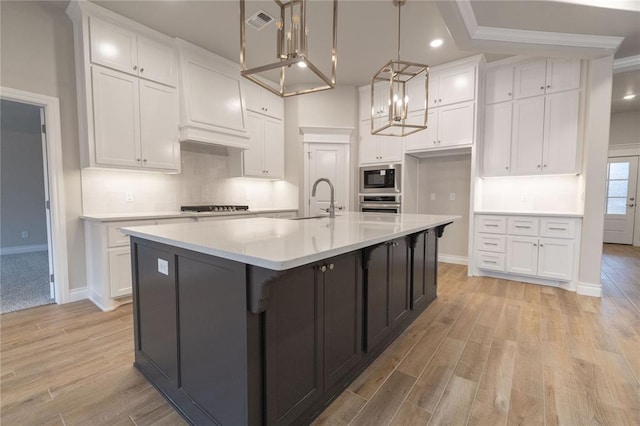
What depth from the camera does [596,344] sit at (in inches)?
87.9

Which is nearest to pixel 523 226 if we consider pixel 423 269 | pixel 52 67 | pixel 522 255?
pixel 522 255

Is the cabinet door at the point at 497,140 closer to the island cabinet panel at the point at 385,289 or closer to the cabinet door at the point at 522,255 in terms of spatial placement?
the cabinet door at the point at 522,255

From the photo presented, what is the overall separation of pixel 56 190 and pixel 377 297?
3251 mm

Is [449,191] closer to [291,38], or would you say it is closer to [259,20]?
[259,20]

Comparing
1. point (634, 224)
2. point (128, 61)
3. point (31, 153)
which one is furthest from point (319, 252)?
point (634, 224)

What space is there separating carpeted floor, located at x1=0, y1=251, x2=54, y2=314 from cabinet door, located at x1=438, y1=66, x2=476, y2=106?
213 inches

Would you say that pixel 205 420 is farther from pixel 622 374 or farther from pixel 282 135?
pixel 282 135

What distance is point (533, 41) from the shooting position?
10.1 ft

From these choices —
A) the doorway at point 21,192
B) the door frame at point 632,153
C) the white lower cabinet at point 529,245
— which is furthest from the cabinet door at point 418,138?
the doorway at point 21,192

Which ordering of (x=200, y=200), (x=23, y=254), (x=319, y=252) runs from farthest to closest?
1. (x=23, y=254)
2. (x=200, y=200)
3. (x=319, y=252)

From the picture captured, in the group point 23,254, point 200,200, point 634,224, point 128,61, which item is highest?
point 128,61

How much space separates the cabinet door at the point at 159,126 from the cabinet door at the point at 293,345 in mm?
2820

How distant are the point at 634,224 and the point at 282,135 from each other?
769 cm

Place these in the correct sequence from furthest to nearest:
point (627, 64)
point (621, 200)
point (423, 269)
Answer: point (621, 200)
point (627, 64)
point (423, 269)
